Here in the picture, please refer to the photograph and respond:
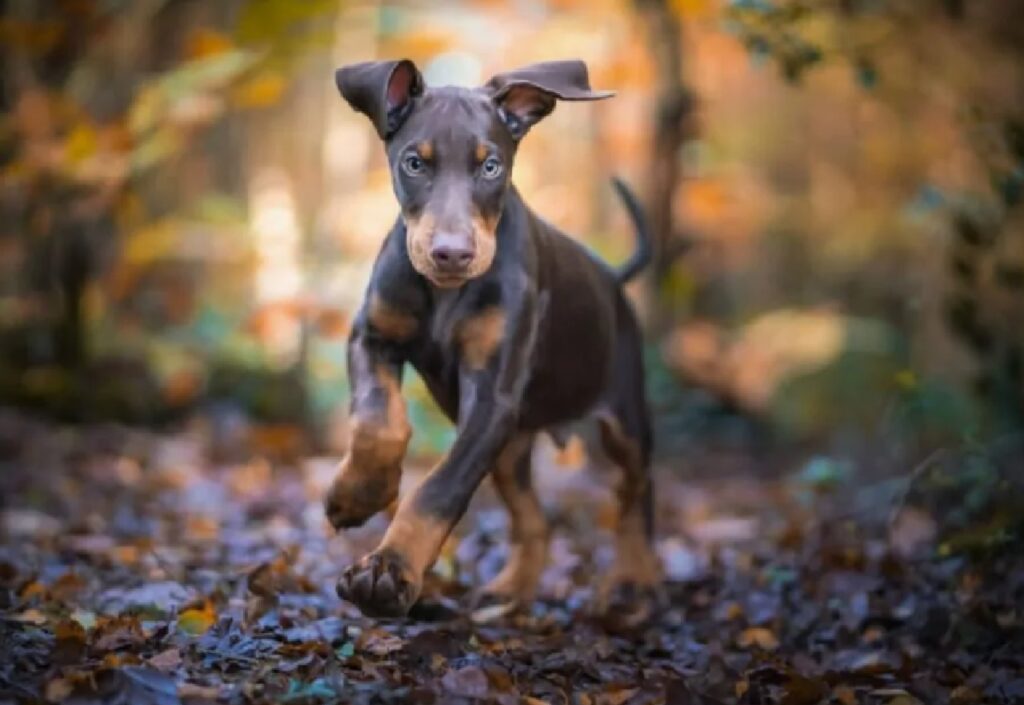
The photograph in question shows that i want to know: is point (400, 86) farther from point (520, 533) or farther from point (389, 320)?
point (520, 533)

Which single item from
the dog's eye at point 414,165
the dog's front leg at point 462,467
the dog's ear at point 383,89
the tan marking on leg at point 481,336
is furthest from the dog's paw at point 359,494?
the dog's ear at point 383,89

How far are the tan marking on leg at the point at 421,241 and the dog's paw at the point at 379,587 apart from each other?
2.82ft

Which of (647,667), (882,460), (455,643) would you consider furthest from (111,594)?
(882,460)

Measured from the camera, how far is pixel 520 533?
582cm

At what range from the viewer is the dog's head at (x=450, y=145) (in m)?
4.14

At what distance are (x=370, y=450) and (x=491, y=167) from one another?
95 centimetres

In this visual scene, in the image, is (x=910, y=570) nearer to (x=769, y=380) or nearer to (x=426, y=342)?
(x=426, y=342)

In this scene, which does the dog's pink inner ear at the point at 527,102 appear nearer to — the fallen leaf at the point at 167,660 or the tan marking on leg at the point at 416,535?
the tan marking on leg at the point at 416,535

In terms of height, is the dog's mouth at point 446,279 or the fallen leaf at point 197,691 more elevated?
the dog's mouth at point 446,279

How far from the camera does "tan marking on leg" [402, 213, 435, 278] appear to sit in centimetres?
411

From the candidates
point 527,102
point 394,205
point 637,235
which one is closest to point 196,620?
point 527,102

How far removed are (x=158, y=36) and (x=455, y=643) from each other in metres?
8.95

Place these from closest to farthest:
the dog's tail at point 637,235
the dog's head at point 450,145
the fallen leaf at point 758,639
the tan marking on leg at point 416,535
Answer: the tan marking on leg at point 416,535
the dog's head at point 450,145
the fallen leaf at point 758,639
the dog's tail at point 637,235

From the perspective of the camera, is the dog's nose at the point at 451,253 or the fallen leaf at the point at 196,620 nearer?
the dog's nose at the point at 451,253
